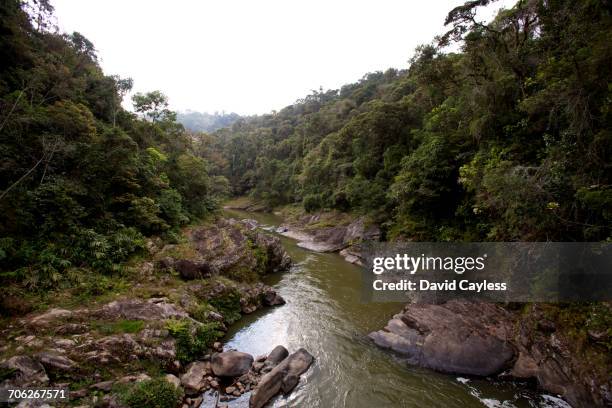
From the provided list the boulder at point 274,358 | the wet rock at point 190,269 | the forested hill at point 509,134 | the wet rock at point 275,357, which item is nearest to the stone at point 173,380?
the boulder at point 274,358

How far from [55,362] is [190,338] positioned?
3.73m

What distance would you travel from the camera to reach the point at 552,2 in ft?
33.8

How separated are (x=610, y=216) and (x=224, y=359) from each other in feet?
39.7

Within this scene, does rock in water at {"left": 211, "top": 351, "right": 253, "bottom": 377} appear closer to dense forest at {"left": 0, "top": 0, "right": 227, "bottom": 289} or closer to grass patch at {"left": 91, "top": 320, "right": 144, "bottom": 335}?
grass patch at {"left": 91, "top": 320, "right": 144, "bottom": 335}

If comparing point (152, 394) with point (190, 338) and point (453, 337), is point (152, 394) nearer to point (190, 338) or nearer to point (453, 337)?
point (190, 338)

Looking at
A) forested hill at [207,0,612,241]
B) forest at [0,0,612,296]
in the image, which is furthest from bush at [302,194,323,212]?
forest at [0,0,612,296]

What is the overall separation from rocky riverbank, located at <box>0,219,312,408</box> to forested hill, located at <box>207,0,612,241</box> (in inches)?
379

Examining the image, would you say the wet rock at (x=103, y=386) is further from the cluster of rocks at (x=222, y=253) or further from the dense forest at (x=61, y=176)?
the cluster of rocks at (x=222, y=253)

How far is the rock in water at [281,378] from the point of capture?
821 centimetres

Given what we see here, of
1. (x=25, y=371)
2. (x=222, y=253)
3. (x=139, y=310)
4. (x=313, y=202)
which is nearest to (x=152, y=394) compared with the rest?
(x=25, y=371)

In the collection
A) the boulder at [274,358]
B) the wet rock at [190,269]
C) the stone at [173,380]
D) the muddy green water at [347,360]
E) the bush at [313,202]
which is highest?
the bush at [313,202]

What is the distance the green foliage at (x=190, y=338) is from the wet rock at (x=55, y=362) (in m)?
2.78

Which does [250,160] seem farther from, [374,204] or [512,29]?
[512,29]

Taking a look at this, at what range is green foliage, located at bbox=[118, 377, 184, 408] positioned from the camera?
7566mm
